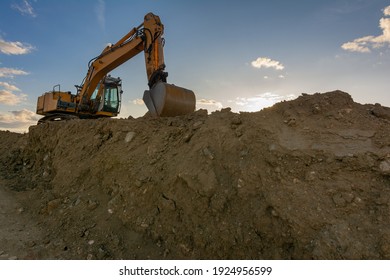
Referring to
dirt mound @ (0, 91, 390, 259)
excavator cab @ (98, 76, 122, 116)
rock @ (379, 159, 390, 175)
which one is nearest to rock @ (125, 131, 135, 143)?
dirt mound @ (0, 91, 390, 259)

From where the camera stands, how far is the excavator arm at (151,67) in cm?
744

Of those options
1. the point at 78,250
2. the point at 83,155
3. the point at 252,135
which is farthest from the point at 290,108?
the point at 83,155

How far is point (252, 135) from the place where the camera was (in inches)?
180

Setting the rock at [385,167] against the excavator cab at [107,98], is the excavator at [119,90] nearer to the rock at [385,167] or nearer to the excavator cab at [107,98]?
the excavator cab at [107,98]

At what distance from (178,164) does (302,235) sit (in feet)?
7.46

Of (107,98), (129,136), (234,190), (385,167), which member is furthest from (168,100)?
(107,98)

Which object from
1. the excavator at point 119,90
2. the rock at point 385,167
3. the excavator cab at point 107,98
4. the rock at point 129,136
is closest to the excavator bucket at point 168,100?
the excavator at point 119,90

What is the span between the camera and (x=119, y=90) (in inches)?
534

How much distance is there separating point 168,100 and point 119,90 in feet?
23.0

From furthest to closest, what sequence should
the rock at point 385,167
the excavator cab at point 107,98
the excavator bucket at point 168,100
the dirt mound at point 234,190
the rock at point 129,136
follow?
the excavator cab at point 107,98, the excavator bucket at point 168,100, the rock at point 129,136, the rock at point 385,167, the dirt mound at point 234,190

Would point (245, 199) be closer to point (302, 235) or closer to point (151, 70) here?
point (302, 235)

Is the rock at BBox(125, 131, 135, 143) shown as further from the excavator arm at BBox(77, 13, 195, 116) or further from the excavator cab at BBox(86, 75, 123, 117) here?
the excavator cab at BBox(86, 75, 123, 117)

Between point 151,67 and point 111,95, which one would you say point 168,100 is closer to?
point 151,67
